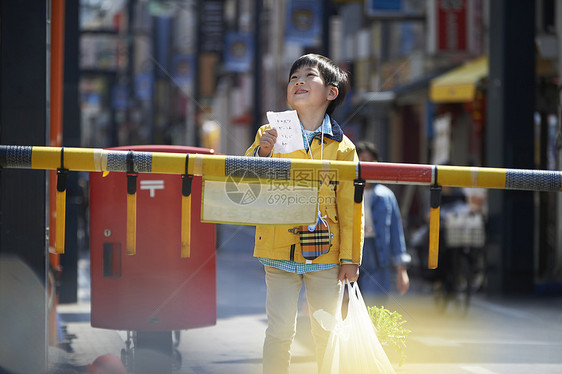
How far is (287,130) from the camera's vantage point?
4.52m

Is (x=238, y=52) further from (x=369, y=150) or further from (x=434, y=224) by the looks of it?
(x=434, y=224)

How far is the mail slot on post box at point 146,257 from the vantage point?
605 centimetres

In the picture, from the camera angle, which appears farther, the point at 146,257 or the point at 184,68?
the point at 184,68

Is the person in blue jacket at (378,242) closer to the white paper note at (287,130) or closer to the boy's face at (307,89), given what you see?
the boy's face at (307,89)

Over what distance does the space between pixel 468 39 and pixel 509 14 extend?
5.57m

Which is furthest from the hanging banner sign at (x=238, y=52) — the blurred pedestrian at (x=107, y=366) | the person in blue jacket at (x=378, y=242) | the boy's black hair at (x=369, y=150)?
the blurred pedestrian at (x=107, y=366)

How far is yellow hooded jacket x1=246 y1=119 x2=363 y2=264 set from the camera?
14.8 ft

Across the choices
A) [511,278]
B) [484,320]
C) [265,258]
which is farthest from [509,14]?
[265,258]

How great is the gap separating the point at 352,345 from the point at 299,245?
519 millimetres

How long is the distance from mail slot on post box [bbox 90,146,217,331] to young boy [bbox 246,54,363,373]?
1543mm

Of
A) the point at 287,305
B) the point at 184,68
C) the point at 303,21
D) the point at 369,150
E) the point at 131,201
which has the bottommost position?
the point at 287,305

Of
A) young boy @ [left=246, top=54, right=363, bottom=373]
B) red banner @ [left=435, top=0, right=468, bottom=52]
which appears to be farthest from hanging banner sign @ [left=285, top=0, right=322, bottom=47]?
young boy @ [left=246, top=54, right=363, bottom=373]

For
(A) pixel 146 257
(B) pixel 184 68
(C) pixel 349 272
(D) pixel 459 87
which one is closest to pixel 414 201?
(D) pixel 459 87

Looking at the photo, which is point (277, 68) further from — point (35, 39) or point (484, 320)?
point (35, 39)
